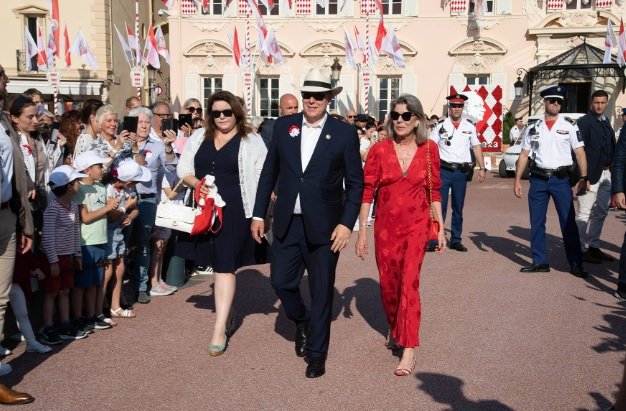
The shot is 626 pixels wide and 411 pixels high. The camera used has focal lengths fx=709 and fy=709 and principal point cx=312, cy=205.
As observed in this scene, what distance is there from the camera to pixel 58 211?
18.5 feet

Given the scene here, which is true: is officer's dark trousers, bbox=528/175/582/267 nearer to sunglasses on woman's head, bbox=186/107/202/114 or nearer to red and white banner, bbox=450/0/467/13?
sunglasses on woman's head, bbox=186/107/202/114

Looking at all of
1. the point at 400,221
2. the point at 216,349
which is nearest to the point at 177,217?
the point at 216,349

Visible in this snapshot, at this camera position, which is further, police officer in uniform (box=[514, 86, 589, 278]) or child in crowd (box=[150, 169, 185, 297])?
police officer in uniform (box=[514, 86, 589, 278])

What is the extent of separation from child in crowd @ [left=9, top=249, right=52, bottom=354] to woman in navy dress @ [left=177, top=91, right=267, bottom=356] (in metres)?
1.09

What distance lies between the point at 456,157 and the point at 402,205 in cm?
506

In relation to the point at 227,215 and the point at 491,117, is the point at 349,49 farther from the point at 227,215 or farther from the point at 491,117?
the point at 227,215

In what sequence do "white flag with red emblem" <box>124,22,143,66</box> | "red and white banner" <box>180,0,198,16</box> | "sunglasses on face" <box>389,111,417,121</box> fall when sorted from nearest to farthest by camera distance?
"sunglasses on face" <box>389,111,417,121</box>, "white flag with red emblem" <box>124,22,143,66</box>, "red and white banner" <box>180,0,198,16</box>

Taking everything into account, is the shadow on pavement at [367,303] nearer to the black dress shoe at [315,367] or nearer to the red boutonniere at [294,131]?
the black dress shoe at [315,367]

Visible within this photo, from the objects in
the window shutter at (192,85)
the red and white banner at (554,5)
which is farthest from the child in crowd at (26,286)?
the red and white banner at (554,5)

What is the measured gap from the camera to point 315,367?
5.01 meters

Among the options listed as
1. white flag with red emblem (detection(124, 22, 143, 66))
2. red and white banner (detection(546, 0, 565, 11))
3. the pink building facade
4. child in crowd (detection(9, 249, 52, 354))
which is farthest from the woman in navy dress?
red and white banner (detection(546, 0, 565, 11))

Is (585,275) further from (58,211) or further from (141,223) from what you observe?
(58,211)

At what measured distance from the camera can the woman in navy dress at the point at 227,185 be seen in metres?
5.68

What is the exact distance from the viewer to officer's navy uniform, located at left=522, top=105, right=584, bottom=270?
829 cm
